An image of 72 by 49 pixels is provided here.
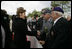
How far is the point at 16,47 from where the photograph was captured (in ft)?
14.2

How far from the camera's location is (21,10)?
520 cm

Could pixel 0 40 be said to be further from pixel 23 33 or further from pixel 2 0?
pixel 2 0

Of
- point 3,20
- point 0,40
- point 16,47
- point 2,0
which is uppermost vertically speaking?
point 2,0

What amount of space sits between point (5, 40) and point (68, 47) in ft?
4.68

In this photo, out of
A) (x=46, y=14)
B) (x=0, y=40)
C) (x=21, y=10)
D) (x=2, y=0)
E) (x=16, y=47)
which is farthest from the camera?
(x=46, y=14)

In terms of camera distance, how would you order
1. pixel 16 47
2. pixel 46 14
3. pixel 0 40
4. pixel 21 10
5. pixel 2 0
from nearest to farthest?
pixel 0 40 < pixel 16 47 < pixel 2 0 < pixel 21 10 < pixel 46 14

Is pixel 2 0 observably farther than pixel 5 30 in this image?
Yes

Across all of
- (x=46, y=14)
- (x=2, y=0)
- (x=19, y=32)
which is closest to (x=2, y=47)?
(x=19, y=32)

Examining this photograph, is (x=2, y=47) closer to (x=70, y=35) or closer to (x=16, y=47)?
(x=16, y=47)

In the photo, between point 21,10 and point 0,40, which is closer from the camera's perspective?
point 0,40

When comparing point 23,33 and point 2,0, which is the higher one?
point 2,0

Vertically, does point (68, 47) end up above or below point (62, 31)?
below

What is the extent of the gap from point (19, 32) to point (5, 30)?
36 centimetres

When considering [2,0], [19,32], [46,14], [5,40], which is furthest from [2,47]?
[46,14]
